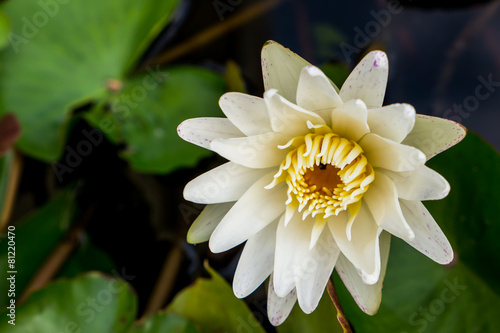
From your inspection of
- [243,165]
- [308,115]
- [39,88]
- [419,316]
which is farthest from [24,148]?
[419,316]

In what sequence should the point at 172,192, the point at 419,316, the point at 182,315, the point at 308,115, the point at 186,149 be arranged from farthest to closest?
the point at 172,192 < the point at 186,149 < the point at 182,315 < the point at 419,316 < the point at 308,115

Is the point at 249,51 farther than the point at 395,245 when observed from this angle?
Yes

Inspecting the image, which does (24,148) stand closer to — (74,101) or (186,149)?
(74,101)

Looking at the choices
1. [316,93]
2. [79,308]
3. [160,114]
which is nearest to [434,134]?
[316,93]

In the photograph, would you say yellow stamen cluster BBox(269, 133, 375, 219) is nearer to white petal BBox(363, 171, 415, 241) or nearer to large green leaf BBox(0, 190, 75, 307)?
white petal BBox(363, 171, 415, 241)

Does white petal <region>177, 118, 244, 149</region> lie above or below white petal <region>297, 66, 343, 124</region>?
below

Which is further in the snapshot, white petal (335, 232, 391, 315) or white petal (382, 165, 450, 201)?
white petal (335, 232, 391, 315)

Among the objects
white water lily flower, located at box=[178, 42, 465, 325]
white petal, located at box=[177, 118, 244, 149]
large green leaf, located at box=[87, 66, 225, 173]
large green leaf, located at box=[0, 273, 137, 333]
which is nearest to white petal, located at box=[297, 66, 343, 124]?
white water lily flower, located at box=[178, 42, 465, 325]

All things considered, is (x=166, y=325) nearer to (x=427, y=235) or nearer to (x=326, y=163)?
(x=326, y=163)
